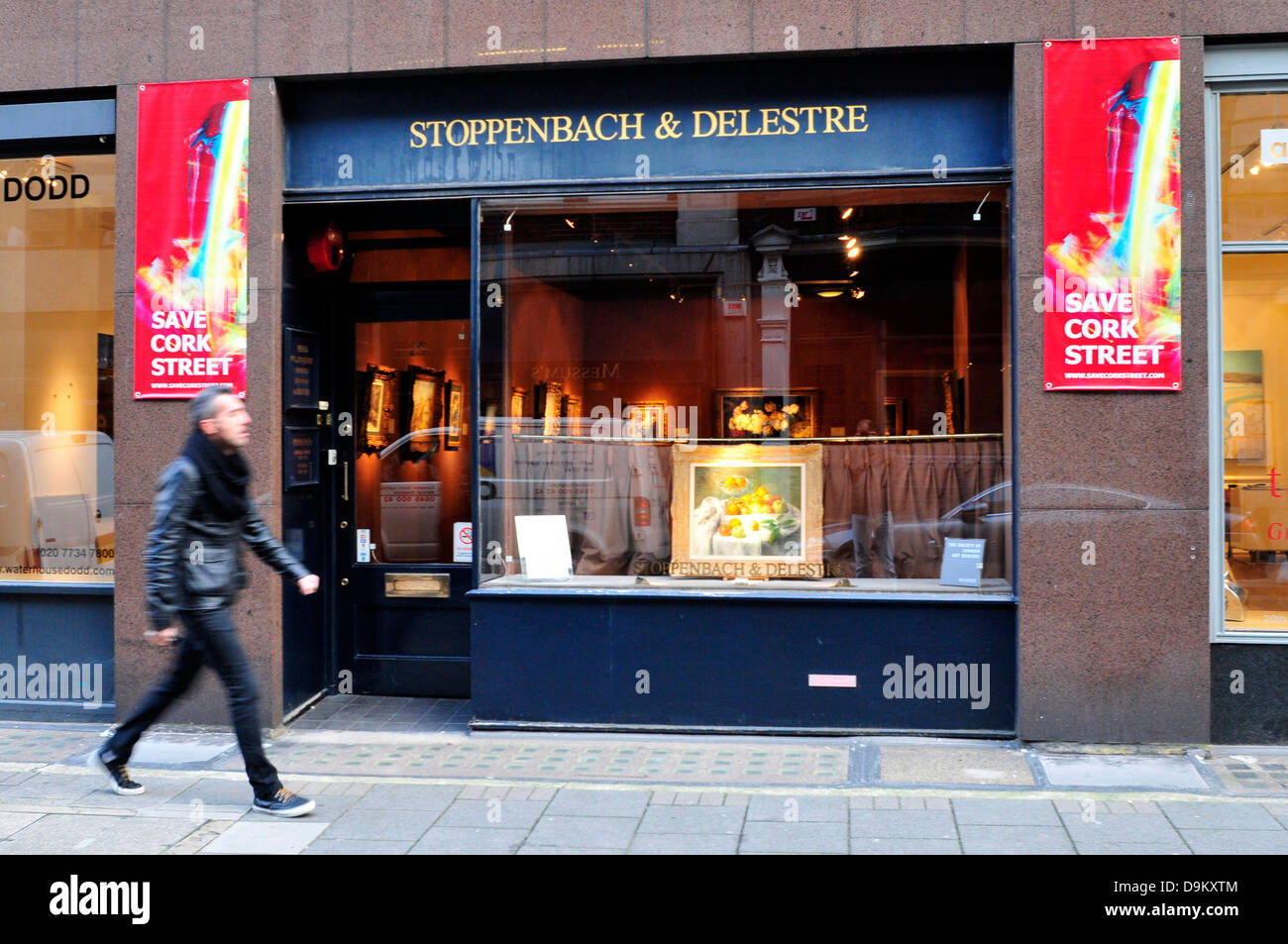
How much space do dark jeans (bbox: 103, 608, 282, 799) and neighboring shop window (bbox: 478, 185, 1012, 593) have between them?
202 centimetres

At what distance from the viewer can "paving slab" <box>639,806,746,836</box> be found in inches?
202

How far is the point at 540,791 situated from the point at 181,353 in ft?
11.5

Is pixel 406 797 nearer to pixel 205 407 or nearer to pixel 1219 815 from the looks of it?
pixel 205 407

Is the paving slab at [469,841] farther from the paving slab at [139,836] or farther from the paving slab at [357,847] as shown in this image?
the paving slab at [139,836]

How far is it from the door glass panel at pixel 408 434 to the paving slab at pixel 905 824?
12.3ft

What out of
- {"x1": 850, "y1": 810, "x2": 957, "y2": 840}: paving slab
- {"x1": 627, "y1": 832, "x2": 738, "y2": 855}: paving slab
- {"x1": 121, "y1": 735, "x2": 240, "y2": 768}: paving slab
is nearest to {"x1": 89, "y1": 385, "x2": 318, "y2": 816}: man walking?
{"x1": 121, "y1": 735, "x2": 240, "y2": 768}: paving slab

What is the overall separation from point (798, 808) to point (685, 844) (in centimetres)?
73

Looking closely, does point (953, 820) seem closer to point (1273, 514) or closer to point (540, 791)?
point (540, 791)

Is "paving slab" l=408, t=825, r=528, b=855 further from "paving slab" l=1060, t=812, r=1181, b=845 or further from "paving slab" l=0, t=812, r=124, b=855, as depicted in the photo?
"paving slab" l=1060, t=812, r=1181, b=845

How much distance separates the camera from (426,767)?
6238 millimetres

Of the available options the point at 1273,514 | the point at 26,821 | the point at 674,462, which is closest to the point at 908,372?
the point at 674,462

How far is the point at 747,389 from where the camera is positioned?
764 centimetres

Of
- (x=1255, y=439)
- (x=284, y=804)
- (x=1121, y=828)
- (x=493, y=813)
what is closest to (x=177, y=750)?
(x=284, y=804)

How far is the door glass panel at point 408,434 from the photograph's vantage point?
7988 millimetres
